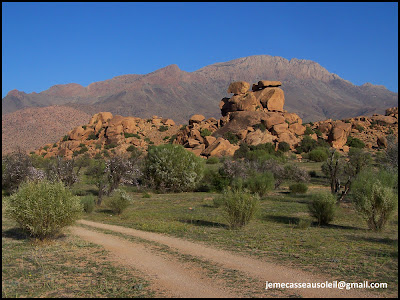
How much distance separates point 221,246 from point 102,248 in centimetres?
378

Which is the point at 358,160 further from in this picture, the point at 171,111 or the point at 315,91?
the point at 315,91

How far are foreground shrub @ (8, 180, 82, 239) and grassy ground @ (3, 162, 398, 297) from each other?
54cm

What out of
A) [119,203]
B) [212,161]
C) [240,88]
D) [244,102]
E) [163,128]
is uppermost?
[240,88]

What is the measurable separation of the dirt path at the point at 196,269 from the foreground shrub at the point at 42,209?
1424 millimetres

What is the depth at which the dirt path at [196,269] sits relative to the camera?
7.39 meters

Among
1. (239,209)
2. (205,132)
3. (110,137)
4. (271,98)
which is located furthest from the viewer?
(110,137)

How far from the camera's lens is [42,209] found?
11.8m

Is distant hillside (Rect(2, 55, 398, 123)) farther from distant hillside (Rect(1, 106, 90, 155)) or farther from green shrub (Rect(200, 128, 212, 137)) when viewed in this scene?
green shrub (Rect(200, 128, 212, 137))

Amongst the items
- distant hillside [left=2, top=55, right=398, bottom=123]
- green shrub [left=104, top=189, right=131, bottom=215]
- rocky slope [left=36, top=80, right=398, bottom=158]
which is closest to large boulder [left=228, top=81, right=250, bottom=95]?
rocky slope [left=36, top=80, right=398, bottom=158]

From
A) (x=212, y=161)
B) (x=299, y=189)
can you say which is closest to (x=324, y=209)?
(x=299, y=189)

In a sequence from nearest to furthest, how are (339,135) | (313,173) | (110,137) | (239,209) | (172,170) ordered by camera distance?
(239,209) < (172,170) < (313,173) < (339,135) < (110,137)

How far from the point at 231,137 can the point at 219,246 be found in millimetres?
44685

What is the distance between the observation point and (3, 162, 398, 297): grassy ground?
7.86m

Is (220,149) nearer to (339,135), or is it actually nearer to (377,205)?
(339,135)
